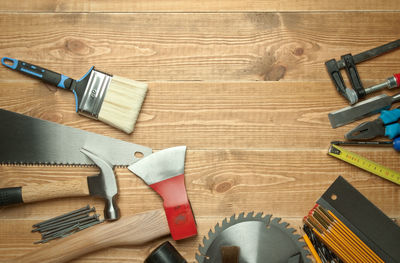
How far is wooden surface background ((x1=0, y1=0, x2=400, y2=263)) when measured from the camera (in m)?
1.53

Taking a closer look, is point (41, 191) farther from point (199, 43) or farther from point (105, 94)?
point (199, 43)

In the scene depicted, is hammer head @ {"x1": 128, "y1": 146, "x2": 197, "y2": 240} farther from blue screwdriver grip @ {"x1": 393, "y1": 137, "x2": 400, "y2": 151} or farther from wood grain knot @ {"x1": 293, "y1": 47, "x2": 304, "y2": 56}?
blue screwdriver grip @ {"x1": 393, "y1": 137, "x2": 400, "y2": 151}

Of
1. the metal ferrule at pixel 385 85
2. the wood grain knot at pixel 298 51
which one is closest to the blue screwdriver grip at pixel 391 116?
the metal ferrule at pixel 385 85

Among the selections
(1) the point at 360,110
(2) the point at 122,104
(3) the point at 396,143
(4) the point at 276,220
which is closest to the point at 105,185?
(2) the point at 122,104

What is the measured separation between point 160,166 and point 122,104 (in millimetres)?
293

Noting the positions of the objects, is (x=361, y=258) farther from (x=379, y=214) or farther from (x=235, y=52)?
(x=235, y=52)

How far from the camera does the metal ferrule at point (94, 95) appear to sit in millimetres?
1511

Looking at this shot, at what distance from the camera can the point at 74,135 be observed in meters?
1.52

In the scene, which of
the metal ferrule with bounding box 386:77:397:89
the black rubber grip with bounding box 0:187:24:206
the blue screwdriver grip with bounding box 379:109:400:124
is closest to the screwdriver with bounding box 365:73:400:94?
the metal ferrule with bounding box 386:77:397:89

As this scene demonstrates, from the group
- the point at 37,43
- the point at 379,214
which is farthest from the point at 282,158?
the point at 37,43

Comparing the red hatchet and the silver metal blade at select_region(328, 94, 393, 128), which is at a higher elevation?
the silver metal blade at select_region(328, 94, 393, 128)

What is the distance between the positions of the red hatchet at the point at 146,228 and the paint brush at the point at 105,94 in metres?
0.20

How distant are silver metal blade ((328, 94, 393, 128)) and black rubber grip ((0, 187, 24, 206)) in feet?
4.22

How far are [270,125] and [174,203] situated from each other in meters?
Result: 0.51
